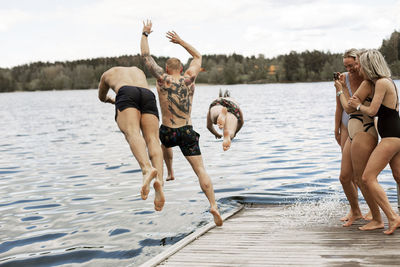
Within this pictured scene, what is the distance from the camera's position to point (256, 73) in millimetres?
153250

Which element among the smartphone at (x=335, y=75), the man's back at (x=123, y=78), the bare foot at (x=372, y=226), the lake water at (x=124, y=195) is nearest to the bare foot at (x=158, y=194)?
the man's back at (x=123, y=78)

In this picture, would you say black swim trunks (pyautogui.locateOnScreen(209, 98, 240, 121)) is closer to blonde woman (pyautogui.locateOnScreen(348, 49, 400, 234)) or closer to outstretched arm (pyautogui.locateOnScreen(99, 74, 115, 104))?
outstretched arm (pyautogui.locateOnScreen(99, 74, 115, 104))

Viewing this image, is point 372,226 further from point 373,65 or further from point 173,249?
point 173,249

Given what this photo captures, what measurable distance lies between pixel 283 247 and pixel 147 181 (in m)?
2.07

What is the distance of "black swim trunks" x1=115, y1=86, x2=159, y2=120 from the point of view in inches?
237

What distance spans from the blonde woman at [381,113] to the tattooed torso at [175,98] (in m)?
2.20

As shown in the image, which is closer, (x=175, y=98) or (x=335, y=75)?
(x=335, y=75)

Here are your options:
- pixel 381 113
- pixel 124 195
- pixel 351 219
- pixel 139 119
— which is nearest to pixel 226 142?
pixel 139 119

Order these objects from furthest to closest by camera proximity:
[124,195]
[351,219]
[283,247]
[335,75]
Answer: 1. [124,195]
2. [351,219]
3. [335,75]
4. [283,247]

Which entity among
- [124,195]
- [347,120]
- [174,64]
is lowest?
[124,195]

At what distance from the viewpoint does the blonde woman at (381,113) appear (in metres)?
5.85

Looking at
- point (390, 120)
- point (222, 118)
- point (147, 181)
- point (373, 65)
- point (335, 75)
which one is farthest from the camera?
point (222, 118)

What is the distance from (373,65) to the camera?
19.2 feet

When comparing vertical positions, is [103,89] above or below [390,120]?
above
